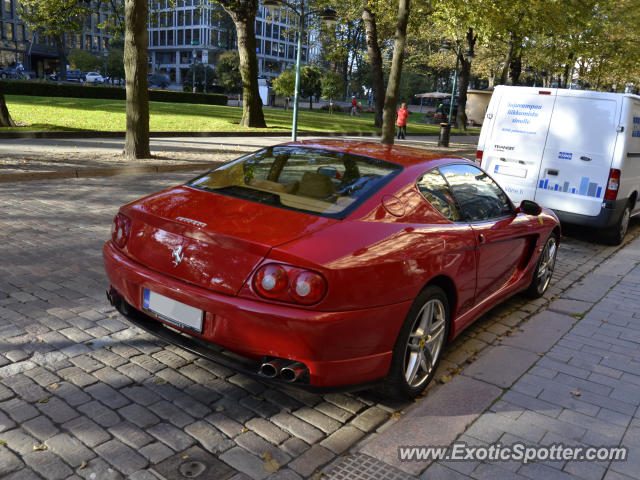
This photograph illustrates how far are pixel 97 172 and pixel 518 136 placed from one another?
7954mm

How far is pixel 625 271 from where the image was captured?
747cm

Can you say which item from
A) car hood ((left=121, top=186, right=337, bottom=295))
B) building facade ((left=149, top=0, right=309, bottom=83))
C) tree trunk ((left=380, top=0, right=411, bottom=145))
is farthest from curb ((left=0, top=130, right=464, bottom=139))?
building facade ((left=149, top=0, right=309, bottom=83))

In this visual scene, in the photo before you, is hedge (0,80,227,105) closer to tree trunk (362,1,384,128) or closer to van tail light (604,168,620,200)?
tree trunk (362,1,384,128)

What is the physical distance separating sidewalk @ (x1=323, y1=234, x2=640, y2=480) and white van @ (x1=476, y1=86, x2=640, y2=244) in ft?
11.8

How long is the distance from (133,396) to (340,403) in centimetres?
123

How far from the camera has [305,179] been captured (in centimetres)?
384

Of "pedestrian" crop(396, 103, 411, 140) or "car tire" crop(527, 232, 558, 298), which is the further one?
"pedestrian" crop(396, 103, 411, 140)

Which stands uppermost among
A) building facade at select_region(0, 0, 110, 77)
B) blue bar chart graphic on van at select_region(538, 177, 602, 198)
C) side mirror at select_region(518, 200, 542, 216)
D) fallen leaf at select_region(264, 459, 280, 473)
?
building facade at select_region(0, 0, 110, 77)

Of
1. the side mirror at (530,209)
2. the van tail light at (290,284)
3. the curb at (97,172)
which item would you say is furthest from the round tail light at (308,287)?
the curb at (97,172)

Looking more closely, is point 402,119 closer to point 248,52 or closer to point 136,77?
point 248,52

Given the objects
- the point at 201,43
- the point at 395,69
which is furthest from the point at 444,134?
the point at 201,43

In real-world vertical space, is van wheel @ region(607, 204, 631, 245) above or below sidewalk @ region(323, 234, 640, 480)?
above

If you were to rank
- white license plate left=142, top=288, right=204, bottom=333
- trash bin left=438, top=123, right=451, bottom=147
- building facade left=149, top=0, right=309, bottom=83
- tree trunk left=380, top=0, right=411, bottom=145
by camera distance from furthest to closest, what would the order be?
building facade left=149, top=0, right=309, bottom=83
trash bin left=438, top=123, right=451, bottom=147
tree trunk left=380, top=0, right=411, bottom=145
white license plate left=142, top=288, right=204, bottom=333

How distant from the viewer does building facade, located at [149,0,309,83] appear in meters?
98.5
